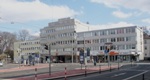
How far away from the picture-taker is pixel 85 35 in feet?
317

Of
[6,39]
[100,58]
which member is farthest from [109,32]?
[6,39]

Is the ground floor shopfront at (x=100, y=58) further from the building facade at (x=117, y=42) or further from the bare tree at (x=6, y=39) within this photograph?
the bare tree at (x=6, y=39)

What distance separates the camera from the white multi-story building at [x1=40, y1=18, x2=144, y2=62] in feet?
275

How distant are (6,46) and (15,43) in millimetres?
7045

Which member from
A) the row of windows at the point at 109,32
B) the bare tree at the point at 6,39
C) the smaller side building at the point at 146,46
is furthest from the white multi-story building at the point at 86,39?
the bare tree at the point at 6,39

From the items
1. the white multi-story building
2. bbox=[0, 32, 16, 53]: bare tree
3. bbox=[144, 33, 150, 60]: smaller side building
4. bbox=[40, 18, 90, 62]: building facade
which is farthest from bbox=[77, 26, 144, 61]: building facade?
bbox=[0, 32, 16, 53]: bare tree

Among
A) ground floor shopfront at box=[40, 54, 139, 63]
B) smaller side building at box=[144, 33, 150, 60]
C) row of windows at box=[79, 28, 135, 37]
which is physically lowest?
ground floor shopfront at box=[40, 54, 139, 63]

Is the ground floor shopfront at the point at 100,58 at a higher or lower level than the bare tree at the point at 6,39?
lower

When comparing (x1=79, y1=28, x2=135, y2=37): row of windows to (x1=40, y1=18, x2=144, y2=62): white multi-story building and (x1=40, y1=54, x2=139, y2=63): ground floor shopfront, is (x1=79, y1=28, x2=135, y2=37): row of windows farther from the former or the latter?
(x1=40, y1=54, x2=139, y2=63): ground floor shopfront

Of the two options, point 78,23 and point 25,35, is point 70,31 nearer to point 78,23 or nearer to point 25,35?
point 78,23

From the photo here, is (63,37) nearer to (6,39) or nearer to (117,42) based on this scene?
(117,42)

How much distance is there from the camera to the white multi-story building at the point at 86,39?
83.7 m

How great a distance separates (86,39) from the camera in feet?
316

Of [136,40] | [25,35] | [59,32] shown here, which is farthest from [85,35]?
[25,35]
